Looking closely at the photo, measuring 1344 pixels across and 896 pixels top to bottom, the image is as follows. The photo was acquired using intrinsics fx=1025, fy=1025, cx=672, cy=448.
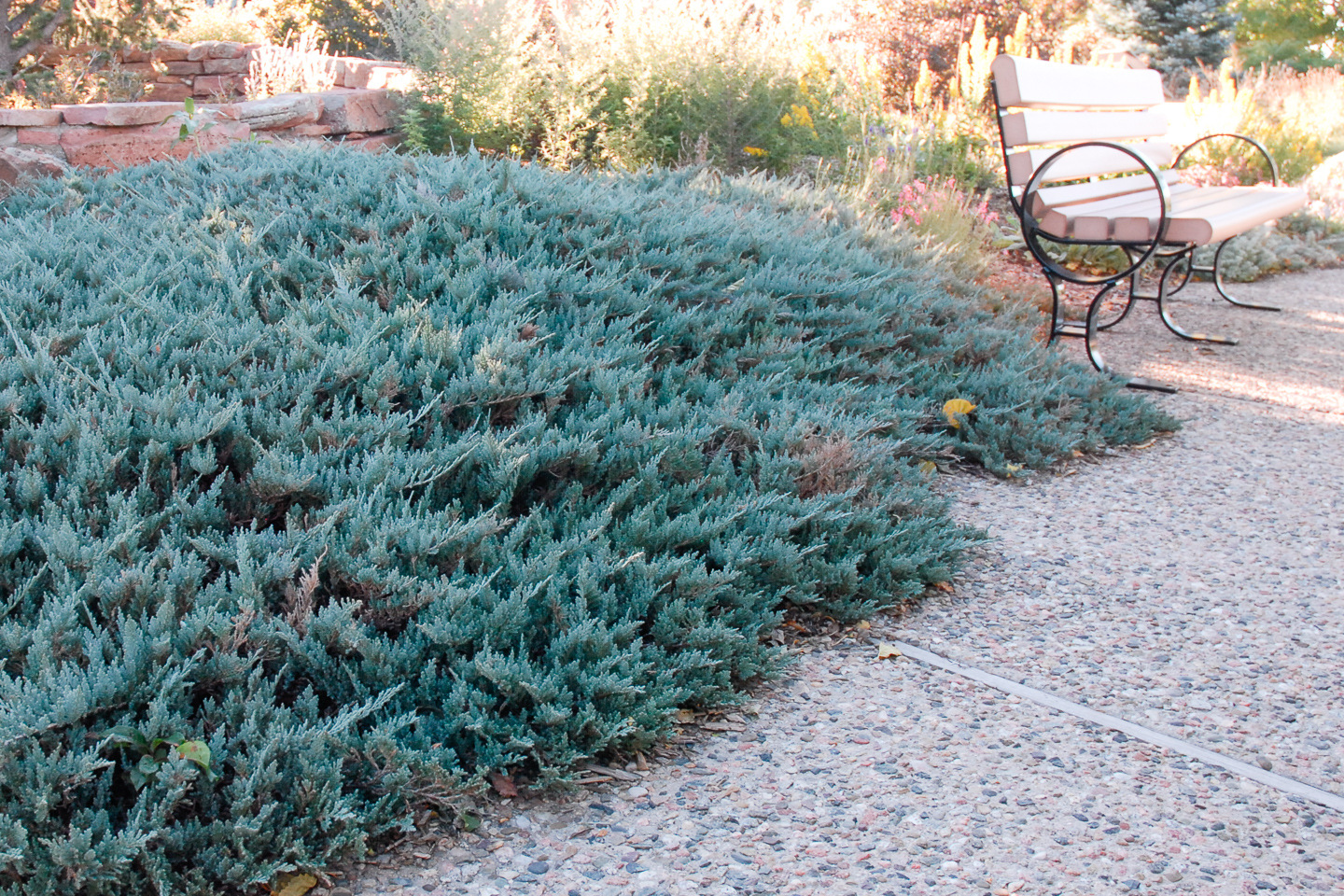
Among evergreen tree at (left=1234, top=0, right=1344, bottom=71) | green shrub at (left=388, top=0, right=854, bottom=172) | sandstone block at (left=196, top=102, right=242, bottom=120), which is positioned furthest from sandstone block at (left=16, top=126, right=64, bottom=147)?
evergreen tree at (left=1234, top=0, right=1344, bottom=71)

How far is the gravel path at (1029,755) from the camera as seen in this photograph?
6.32ft

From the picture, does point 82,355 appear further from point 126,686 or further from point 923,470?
point 923,470

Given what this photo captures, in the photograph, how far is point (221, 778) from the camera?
6.33 feet

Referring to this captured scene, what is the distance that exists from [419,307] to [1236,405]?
3.95m

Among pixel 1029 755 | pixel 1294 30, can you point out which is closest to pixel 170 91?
pixel 1029 755

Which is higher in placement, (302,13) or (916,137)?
(302,13)

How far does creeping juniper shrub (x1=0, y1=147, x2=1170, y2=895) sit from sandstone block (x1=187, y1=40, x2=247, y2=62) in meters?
6.48

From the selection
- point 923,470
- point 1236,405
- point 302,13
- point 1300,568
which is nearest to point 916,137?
point 1236,405

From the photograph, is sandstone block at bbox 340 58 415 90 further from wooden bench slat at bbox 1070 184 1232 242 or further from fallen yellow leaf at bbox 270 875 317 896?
fallen yellow leaf at bbox 270 875 317 896

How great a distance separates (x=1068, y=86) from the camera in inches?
226

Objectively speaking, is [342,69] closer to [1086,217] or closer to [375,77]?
[375,77]

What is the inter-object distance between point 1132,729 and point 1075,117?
4.57 m

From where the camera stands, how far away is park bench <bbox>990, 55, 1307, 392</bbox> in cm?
493

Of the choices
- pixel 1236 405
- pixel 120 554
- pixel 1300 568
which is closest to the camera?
pixel 120 554
